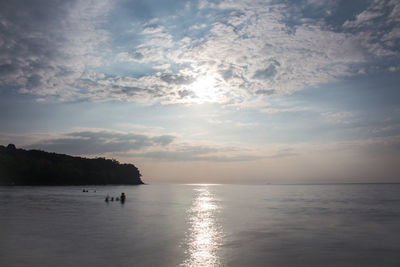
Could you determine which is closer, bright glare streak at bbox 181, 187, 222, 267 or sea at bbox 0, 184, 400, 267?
bright glare streak at bbox 181, 187, 222, 267

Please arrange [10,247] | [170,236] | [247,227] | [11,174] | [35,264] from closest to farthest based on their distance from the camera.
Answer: [35,264] < [10,247] < [170,236] < [247,227] < [11,174]

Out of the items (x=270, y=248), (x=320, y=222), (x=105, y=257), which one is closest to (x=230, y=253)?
(x=270, y=248)

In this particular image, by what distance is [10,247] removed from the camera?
23.4m

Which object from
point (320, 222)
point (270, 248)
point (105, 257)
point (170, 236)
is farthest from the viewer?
point (320, 222)

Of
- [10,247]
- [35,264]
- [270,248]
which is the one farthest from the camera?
[270,248]

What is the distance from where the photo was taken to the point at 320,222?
42875 mm

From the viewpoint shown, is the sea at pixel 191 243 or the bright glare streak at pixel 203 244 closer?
the bright glare streak at pixel 203 244

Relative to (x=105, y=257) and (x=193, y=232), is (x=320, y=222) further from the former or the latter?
(x=105, y=257)

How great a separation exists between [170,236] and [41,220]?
20.2 m

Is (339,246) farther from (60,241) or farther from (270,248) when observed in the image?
(60,241)

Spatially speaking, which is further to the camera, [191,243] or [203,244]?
[191,243]

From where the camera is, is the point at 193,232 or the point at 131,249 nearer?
the point at 131,249

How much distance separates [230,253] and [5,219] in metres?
32.4


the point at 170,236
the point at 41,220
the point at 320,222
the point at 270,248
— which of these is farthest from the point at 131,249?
the point at 320,222
